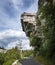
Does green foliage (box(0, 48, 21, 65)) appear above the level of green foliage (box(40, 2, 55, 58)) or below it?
below

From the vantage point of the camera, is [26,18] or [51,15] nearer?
[51,15]

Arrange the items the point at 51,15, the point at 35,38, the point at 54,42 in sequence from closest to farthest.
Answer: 1. the point at 54,42
2. the point at 51,15
3. the point at 35,38

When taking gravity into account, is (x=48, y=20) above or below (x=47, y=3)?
below

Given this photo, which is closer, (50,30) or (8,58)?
(50,30)

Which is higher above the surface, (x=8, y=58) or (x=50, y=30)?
(x=50, y=30)

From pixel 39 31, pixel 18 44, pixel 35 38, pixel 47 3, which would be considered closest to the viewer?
pixel 47 3

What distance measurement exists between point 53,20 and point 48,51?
3413mm

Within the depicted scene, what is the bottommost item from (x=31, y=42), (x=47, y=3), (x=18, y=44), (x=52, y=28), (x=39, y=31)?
(x=18, y=44)

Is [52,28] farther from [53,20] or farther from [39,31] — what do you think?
[39,31]

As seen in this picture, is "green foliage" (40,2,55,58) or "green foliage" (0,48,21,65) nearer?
"green foliage" (40,2,55,58)

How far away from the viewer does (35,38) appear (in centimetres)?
3600

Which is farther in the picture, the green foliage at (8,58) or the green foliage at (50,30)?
the green foliage at (8,58)

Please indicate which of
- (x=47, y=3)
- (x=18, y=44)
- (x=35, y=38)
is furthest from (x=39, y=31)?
(x=18, y=44)

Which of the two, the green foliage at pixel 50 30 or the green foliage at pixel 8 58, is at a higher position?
the green foliage at pixel 50 30
